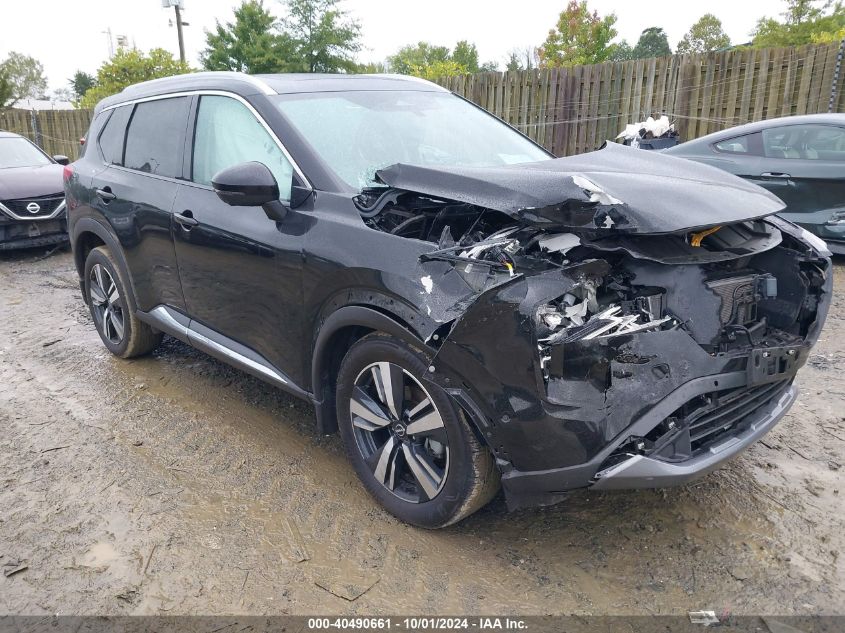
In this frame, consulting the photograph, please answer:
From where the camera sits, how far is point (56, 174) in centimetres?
919

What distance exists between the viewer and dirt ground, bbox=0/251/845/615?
2496 mm

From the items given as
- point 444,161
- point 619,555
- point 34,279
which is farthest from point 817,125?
point 34,279

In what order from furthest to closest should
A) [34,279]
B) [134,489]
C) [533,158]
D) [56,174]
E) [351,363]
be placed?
[56,174] < [34,279] < [533,158] < [134,489] < [351,363]

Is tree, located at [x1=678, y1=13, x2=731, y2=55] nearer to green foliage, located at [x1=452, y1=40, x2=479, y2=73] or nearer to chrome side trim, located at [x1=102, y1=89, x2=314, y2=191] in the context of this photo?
green foliage, located at [x1=452, y1=40, x2=479, y2=73]

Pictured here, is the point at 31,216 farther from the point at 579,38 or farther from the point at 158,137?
the point at 579,38

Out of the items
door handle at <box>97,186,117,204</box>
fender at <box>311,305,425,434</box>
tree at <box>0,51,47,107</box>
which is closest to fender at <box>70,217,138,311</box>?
door handle at <box>97,186,117,204</box>

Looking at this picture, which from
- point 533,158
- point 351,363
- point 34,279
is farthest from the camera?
point 34,279

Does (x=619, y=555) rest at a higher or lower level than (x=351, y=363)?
lower

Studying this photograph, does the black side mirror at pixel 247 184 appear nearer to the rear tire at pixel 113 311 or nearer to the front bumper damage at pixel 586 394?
the front bumper damage at pixel 586 394

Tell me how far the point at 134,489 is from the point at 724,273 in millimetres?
2920

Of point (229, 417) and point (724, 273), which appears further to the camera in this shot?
point (229, 417)

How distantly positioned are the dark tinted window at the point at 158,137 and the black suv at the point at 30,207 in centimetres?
490

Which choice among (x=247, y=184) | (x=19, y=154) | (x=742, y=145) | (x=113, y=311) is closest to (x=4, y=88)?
(x=19, y=154)

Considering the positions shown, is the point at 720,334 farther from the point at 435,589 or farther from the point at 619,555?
the point at 435,589
